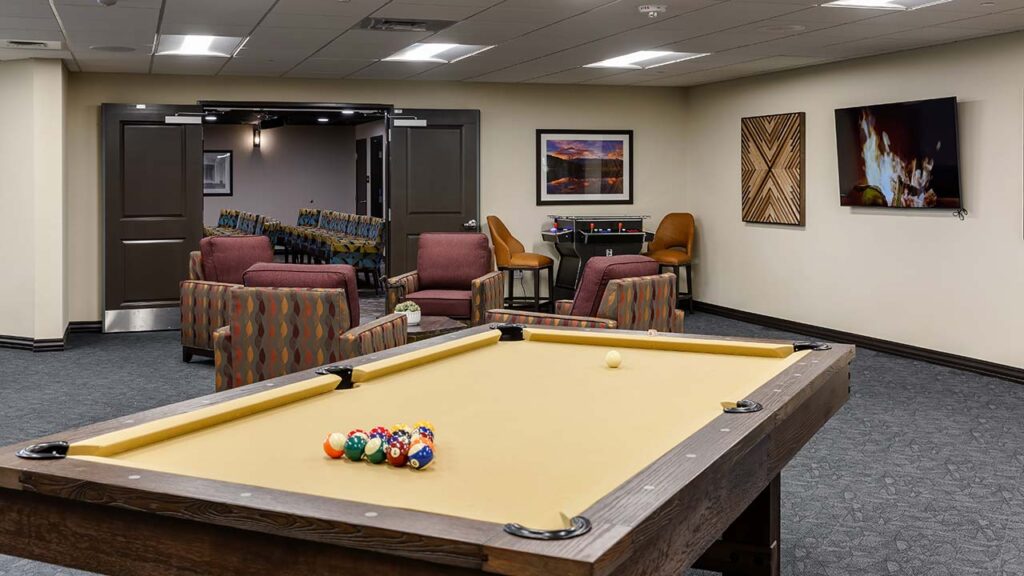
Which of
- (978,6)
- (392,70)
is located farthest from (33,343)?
(978,6)

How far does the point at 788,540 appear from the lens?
3.93m

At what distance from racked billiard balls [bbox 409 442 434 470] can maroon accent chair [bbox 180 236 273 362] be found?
5520mm

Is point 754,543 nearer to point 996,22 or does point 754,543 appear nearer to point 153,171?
point 996,22

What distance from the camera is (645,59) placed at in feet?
30.0

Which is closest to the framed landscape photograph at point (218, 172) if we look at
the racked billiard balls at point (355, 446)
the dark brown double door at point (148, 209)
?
the dark brown double door at point (148, 209)

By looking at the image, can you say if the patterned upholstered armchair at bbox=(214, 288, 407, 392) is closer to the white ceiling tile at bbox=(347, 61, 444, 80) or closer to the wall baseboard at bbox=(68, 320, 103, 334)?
A: the white ceiling tile at bbox=(347, 61, 444, 80)

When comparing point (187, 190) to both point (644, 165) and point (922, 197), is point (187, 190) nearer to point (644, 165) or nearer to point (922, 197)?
point (644, 165)

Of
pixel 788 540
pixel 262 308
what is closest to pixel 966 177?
pixel 788 540

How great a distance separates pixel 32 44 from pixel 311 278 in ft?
13.0

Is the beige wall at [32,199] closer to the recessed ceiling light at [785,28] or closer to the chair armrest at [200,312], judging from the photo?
the chair armrest at [200,312]

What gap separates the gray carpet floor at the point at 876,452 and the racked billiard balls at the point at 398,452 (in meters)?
2.02

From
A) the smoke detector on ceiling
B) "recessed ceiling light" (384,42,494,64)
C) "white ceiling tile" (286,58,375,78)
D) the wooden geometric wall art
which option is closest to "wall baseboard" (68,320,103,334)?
"white ceiling tile" (286,58,375,78)

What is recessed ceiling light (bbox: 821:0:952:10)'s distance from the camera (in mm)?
6184

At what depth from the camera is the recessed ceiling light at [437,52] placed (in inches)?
323
